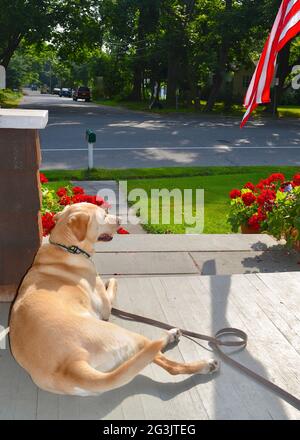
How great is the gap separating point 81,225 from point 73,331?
1037 millimetres

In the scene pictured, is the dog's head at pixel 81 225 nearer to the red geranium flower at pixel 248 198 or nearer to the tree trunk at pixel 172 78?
the red geranium flower at pixel 248 198

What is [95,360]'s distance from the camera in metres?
2.81

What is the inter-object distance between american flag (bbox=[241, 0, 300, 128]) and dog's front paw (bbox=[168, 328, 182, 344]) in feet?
9.05

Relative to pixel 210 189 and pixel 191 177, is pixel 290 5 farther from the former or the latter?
pixel 191 177

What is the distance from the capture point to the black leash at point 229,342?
2.97 m

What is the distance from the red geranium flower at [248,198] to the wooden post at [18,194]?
3.21 metres

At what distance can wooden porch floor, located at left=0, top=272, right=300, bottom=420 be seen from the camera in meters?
2.84

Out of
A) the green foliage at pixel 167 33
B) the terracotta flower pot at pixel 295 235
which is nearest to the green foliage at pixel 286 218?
the terracotta flower pot at pixel 295 235

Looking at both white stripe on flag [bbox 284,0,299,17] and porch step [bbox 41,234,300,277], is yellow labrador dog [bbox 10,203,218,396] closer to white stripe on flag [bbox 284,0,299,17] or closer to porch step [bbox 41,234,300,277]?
porch step [bbox 41,234,300,277]

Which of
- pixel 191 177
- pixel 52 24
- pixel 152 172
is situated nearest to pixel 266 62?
pixel 191 177

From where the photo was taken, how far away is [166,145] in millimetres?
18328

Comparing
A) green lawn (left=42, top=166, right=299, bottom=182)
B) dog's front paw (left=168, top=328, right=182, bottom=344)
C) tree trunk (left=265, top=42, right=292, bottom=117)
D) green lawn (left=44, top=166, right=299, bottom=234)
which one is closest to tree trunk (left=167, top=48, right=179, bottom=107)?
tree trunk (left=265, top=42, right=292, bottom=117)

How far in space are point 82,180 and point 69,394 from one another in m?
9.21

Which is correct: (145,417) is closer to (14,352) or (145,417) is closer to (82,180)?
(14,352)
